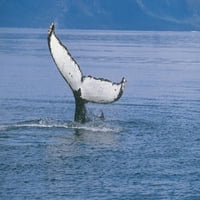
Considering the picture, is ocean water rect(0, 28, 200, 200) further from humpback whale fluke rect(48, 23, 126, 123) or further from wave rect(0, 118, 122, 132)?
humpback whale fluke rect(48, 23, 126, 123)

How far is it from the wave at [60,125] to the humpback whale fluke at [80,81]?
2.47m

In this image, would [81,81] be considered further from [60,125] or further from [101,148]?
[60,125]

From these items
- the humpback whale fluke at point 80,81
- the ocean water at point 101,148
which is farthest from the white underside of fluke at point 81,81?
the ocean water at point 101,148

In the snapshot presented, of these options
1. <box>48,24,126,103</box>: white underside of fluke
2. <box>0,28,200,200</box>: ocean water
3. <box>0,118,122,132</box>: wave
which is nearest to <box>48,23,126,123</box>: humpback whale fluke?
<box>48,24,126,103</box>: white underside of fluke

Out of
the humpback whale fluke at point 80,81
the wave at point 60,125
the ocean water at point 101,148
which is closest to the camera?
the ocean water at point 101,148

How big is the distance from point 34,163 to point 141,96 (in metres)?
16.5

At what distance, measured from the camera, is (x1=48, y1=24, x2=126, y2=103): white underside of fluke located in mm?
18391

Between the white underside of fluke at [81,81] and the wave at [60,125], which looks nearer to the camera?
the white underside of fluke at [81,81]

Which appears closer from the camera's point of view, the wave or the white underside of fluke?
the white underside of fluke

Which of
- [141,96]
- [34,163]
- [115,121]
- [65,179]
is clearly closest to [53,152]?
[34,163]

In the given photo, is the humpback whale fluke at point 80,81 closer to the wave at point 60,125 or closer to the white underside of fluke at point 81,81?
the white underside of fluke at point 81,81

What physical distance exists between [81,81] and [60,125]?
4.10 meters

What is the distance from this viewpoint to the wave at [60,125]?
862 inches

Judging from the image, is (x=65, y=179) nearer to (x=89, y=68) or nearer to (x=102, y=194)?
(x=102, y=194)
